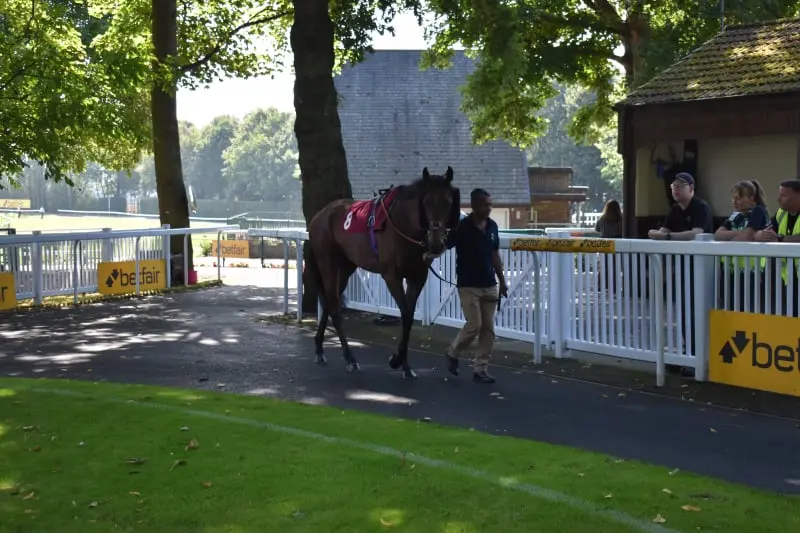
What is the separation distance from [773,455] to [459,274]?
413cm

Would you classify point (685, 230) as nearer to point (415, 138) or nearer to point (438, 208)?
point (438, 208)

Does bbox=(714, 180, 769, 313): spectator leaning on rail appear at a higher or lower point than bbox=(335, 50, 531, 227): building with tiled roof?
lower

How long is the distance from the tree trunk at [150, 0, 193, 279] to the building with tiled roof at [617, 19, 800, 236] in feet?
38.1

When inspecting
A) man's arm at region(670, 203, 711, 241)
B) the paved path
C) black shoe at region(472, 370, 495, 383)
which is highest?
man's arm at region(670, 203, 711, 241)

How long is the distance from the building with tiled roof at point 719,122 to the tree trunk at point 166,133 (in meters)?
11.6

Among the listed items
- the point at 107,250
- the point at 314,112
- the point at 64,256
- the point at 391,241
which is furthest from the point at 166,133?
the point at 391,241

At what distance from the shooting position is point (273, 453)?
7.38 metres

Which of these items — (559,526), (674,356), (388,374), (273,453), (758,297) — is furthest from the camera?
(388,374)

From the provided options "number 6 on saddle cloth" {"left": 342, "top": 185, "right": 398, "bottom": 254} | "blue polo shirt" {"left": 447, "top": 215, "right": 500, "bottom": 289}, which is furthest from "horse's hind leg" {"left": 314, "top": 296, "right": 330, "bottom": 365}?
"blue polo shirt" {"left": 447, "top": 215, "right": 500, "bottom": 289}

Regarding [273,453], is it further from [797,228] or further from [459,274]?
[797,228]

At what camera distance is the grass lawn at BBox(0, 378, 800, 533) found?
5770 millimetres

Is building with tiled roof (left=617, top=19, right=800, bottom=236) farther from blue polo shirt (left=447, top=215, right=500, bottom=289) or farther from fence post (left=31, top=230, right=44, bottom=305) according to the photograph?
fence post (left=31, top=230, right=44, bottom=305)

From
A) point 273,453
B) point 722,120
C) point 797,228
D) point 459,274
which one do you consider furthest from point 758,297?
point 722,120

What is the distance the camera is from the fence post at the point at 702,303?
9.90m
